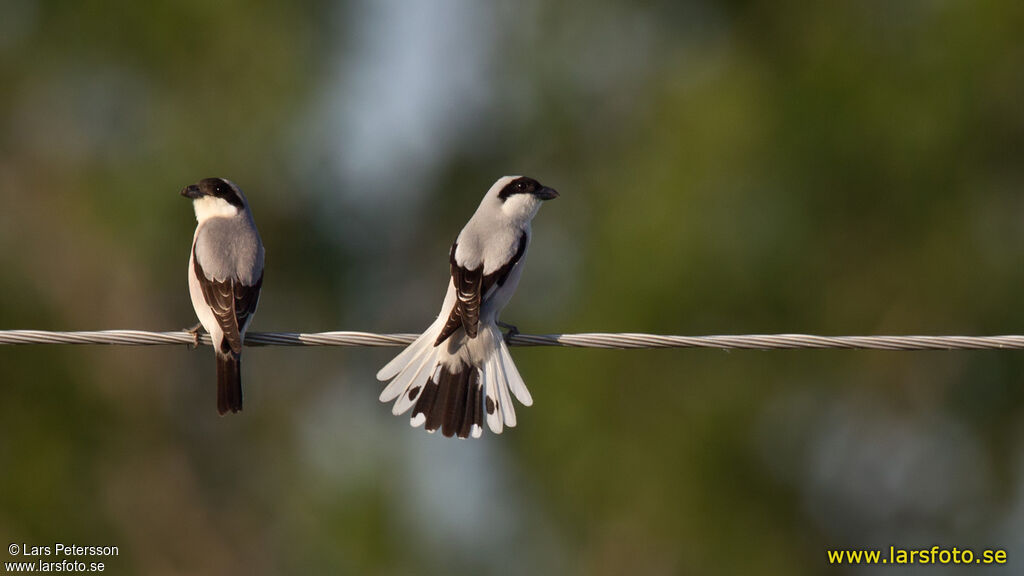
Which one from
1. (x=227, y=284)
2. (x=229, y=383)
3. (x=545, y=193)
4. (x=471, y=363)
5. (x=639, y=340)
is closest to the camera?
(x=639, y=340)

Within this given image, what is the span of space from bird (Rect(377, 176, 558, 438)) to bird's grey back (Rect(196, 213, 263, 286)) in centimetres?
106

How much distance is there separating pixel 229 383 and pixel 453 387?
1.41 m

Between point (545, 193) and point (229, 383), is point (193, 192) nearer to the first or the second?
point (229, 383)

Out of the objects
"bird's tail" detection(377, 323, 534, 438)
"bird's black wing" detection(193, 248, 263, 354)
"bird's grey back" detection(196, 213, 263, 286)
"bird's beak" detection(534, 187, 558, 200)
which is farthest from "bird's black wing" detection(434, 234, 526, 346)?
"bird's grey back" detection(196, 213, 263, 286)

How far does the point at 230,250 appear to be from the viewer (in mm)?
8289

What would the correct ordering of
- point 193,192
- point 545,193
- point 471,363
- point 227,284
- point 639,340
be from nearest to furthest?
1. point 639,340
2. point 227,284
3. point 471,363
4. point 545,193
5. point 193,192

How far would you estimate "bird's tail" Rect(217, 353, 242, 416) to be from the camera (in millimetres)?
7648

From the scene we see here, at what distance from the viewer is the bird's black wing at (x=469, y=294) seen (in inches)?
301

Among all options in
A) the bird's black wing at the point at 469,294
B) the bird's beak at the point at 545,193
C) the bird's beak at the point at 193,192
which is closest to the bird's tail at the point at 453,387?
the bird's black wing at the point at 469,294

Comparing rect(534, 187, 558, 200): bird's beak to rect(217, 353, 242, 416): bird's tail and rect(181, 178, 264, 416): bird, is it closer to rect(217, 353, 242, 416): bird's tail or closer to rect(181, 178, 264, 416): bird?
rect(181, 178, 264, 416): bird

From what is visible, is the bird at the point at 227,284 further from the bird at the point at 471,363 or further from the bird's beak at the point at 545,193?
the bird's beak at the point at 545,193

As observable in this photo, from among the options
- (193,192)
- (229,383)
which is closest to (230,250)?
(229,383)

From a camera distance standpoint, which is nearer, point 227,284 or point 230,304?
point 230,304

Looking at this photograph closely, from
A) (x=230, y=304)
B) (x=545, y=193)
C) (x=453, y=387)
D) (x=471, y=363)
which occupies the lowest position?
(x=453, y=387)
